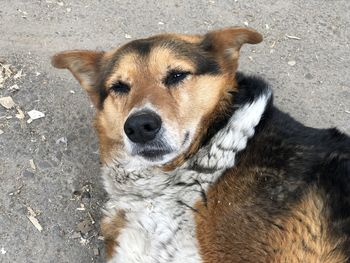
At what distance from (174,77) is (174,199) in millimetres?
869

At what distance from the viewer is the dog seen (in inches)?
132

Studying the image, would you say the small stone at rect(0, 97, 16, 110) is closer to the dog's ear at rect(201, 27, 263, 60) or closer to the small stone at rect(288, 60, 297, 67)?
the dog's ear at rect(201, 27, 263, 60)

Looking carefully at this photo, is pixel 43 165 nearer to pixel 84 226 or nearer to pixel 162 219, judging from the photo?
pixel 84 226

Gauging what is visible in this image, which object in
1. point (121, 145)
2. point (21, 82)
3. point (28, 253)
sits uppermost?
point (121, 145)

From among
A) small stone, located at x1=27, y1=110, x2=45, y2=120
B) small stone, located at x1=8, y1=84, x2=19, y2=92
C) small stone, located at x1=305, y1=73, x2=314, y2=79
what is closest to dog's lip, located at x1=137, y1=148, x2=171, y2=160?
small stone, located at x1=27, y1=110, x2=45, y2=120

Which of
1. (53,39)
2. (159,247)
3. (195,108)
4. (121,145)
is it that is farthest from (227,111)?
(53,39)

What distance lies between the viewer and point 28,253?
4051 millimetres

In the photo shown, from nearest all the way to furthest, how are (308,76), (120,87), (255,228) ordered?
(255,228)
(120,87)
(308,76)

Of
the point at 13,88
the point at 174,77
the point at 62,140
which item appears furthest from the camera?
the point at 13,88

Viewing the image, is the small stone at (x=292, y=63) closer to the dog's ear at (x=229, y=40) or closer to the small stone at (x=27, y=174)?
the dog's ear at (x=229, y=40)

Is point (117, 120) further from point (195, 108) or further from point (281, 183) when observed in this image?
point (281, 183)

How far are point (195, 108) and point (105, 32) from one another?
6.55 ft

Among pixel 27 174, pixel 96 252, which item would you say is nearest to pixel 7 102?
pixel 27 174

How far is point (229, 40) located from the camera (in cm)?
399
